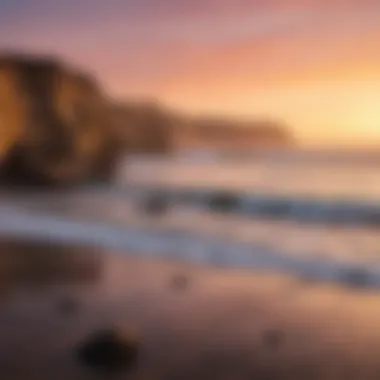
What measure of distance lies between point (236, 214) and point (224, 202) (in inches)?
7.7

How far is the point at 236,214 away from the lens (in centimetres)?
197

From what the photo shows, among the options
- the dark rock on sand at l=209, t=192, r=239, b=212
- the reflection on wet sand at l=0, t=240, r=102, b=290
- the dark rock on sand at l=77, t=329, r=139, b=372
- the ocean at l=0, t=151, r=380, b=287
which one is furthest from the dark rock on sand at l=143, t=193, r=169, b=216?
the dark rock on sand at l=77, t=329, r=139, b=372

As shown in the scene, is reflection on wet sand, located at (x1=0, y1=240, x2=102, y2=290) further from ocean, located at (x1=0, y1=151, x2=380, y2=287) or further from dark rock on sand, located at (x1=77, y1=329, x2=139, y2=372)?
dark rock on sand, located at (x1=77, y1=329, x2=139, y2=372)

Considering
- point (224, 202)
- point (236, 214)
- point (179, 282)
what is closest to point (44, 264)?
point (179, 282)

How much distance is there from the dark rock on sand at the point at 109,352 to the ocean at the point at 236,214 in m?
0.48

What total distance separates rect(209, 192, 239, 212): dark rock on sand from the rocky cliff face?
14.6 inches

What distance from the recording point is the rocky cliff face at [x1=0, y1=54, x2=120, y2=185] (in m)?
1.57

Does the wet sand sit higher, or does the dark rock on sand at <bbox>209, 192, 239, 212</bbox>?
the wet sand

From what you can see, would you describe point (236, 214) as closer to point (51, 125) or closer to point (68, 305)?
point (51, 125)

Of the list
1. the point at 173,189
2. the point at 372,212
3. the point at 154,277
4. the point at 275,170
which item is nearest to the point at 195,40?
the point at 154,277

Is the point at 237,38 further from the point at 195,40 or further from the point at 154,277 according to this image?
the point at 154,277

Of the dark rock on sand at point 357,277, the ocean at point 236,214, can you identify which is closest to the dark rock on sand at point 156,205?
the ocean at point 236,214

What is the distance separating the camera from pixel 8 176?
205cm

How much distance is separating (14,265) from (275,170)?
1.73 m
